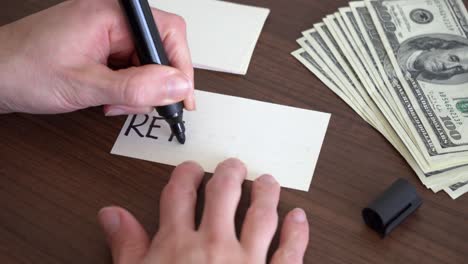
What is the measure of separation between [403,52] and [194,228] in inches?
16.0

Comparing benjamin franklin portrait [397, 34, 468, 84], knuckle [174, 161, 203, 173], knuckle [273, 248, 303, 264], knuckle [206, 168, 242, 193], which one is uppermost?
benjamin franklin portrait [397, 34, 468, 84]

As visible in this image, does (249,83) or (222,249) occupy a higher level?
(249,83)

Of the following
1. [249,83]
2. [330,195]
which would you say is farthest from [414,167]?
[249,83]

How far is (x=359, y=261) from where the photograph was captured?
655 millimetres

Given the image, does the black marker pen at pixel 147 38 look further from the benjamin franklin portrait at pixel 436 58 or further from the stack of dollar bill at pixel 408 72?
the benjamin franklin portrait at pixel 436 58

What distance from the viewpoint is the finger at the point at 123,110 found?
79 centimetres

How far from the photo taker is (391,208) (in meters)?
0.67

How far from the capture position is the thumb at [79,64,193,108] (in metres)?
0.71

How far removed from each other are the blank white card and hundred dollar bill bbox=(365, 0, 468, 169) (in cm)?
13

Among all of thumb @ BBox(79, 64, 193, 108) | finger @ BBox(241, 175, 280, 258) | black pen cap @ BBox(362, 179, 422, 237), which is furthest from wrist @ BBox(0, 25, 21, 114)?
black pen cap @ BBox(362, 179, 422, 237)

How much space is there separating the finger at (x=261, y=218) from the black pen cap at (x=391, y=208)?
0.35ft

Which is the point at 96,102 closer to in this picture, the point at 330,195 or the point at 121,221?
the point at 121,221

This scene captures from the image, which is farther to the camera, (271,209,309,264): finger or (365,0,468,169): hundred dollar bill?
(365,0,468,169): hundred dollar bill

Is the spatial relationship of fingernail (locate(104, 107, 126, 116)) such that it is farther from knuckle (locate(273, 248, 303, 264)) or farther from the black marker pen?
knuckle (locate(273, 248, 303, 264))
